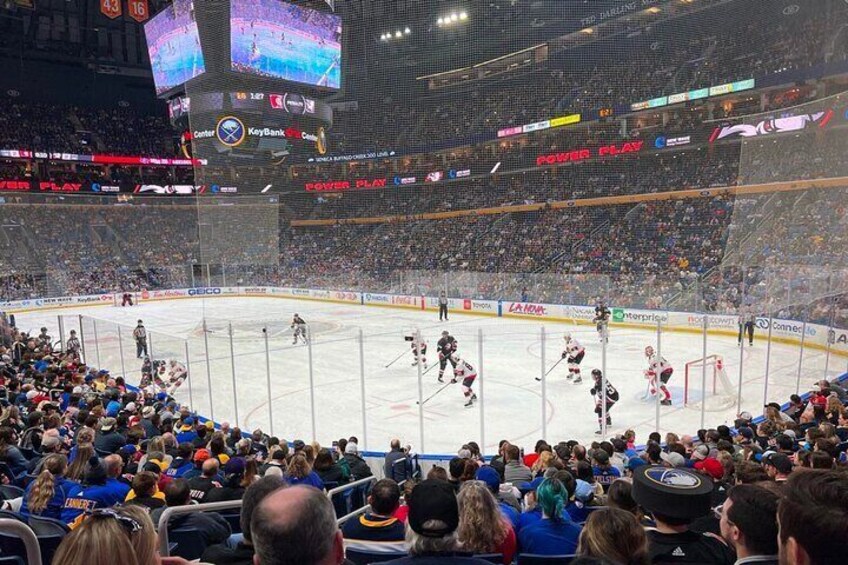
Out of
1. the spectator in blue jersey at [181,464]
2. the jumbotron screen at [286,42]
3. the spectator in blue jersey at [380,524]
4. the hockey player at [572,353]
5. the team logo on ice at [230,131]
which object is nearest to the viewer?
the spectator in blue jersey at [380,524]

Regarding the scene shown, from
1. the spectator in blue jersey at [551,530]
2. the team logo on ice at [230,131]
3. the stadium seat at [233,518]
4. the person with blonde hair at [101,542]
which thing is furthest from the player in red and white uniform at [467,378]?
the team logo on ice at [230,131]

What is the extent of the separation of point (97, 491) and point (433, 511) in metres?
3.27

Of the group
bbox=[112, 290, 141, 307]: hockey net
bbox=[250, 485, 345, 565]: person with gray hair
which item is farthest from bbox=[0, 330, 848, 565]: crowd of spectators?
bbox=[112, 290, 141, 307]: hockey net

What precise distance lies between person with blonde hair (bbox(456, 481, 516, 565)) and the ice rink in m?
5.15

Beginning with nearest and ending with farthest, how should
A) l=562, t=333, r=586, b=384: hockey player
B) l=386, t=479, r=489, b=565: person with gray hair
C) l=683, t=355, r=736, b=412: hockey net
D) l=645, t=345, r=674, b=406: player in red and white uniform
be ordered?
l=386, t=479, r=489, b=565: person with gray hair, l=645, t=345, r=674, b=406: player in red and white uniform, l=683, t=355, r=736, b=412: hockey net, l=562, t=333, r=586, b=384: hockey player

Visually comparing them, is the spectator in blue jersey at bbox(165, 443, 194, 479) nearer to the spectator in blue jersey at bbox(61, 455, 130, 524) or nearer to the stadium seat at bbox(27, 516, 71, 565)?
the spectator in blue jersey at bbox(61, 455, 130, 524)

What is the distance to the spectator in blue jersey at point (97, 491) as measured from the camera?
12.9 feet

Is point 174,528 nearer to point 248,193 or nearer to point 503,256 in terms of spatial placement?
point 248,193

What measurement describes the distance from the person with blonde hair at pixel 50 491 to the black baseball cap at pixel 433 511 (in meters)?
3.01

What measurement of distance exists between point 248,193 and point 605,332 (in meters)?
17.7

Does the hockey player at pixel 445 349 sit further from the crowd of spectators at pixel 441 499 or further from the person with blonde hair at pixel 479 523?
the person with blonde hair at pixel 479 523

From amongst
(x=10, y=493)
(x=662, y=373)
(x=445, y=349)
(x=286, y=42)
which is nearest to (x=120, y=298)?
(x=286, y=42)

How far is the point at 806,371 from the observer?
12383 mm

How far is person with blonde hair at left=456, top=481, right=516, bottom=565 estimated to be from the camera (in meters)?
2.80
